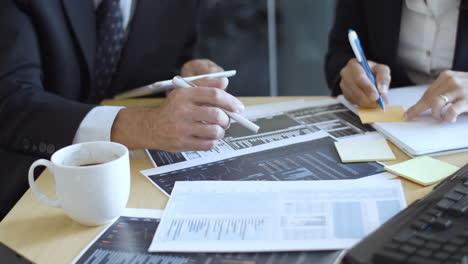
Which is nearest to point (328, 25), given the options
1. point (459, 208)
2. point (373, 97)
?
point (373, 97)

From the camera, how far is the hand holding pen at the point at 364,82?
106 centimetres

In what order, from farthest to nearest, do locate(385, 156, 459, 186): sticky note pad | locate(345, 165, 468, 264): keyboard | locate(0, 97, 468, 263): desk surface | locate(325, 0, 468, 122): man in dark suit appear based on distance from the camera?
locate(325, 0, 468, 122): man in dark suit
locate(385, 156, 459, 186): sticky note pad
locate(0, 97, 468, 263): desk surface
locate(345, 165, 468, 264): keyboard

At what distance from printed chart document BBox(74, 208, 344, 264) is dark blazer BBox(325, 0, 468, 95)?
808mm

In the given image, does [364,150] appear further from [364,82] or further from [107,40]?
[107,40]

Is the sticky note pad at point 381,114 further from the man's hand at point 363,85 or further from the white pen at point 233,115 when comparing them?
the white pen at point 233,115

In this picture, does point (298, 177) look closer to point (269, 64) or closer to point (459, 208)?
point (459, 208)

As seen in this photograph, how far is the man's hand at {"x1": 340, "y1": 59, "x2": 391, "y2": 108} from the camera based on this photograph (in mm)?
1070

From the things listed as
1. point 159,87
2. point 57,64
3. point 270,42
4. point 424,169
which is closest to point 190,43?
point 57,64

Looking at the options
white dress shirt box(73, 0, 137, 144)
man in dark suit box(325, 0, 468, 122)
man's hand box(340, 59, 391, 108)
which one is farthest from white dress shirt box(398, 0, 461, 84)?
white dress shirt box(73, 0, 137, 144)

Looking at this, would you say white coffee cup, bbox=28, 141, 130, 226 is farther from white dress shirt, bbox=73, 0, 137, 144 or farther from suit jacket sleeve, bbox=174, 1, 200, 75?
suit jacket sleeve, bbox=174, 1, 200, 75

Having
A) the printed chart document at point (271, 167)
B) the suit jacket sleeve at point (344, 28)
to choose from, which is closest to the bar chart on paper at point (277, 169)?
the printed chart document at point (271, 167)

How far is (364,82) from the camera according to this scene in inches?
42.8

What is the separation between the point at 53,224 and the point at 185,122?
280 mm

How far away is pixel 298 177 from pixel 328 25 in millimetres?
2094
